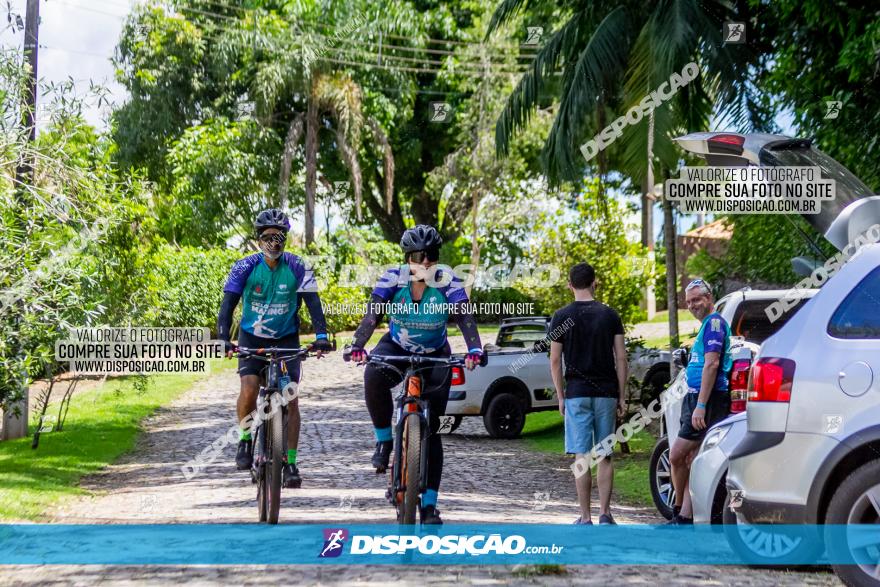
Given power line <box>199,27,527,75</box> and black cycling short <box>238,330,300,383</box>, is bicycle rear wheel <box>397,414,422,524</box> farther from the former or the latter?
power line <box>199,27,527,75</box>

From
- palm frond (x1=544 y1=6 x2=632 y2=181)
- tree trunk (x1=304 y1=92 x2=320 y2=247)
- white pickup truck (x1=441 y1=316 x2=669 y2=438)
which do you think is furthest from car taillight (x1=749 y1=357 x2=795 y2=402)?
tree trunk (x1=304 y1=92 x2=320 y2=247)

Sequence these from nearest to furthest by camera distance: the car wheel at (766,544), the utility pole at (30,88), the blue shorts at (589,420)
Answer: the car wheel at (766,544), the blue shorts at (589,420), the utility pole at (30,88)

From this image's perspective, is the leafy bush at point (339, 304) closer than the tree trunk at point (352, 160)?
No

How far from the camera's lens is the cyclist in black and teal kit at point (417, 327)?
820 centimetres

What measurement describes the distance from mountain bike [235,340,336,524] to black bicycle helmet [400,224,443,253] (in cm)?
143

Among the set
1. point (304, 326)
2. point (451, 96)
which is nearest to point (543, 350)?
point (304, 326)

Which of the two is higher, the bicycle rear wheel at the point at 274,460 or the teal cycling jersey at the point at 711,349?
the teal cycling jersey at the point at 711,349

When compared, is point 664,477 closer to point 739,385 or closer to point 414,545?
point 739,385

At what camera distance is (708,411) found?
363 inches

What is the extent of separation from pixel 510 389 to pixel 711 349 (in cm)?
885

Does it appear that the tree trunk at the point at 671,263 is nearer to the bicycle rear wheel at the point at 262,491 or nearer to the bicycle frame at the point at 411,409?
the bicycle rear wheel at the point at 262,491

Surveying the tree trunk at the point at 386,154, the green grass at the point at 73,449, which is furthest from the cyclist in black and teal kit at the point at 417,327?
the tree trunk at the point at 386,154

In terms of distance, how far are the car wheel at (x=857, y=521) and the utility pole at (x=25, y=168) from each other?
827 centimetres

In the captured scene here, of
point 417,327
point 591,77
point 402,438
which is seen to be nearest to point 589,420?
point 417,327
